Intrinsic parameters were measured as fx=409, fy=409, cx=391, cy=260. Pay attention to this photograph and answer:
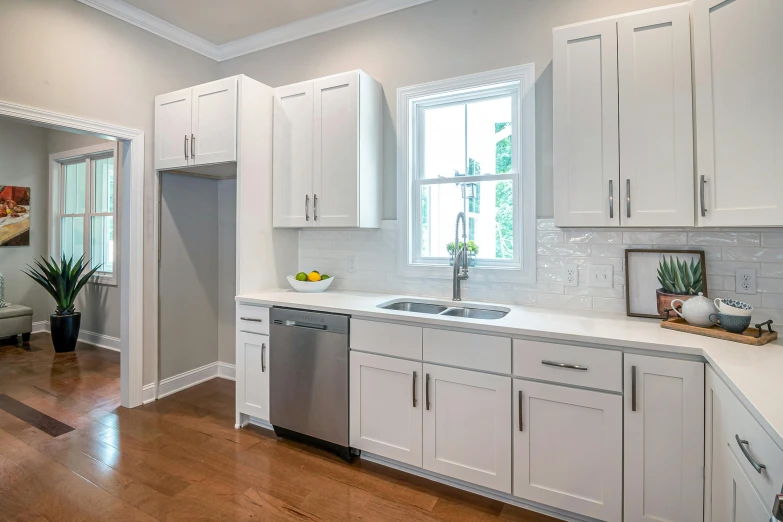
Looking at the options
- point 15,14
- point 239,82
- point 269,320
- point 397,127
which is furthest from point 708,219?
point 15,14

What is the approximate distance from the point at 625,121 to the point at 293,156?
213 cm

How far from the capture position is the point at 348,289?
3.19 m

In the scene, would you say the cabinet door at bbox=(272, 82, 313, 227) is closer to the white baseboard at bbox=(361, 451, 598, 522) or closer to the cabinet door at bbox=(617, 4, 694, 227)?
the white baseboard at bbox=(361, 451, 598, 522)

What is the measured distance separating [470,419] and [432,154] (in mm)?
1822

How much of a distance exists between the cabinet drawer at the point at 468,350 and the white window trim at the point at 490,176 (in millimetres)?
719

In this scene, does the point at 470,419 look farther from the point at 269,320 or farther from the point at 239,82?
the point at 239,82

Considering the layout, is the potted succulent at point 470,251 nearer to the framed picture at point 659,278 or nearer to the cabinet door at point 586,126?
the cabinet door at point 586,126

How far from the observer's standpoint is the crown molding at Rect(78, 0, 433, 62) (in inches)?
116

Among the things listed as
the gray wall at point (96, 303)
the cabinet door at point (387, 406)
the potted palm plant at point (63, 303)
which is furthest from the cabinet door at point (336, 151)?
the potted palm plant at point (63, 303)

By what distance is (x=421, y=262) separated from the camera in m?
2.96

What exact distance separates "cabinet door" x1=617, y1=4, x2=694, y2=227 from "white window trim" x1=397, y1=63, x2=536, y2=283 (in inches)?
23.2

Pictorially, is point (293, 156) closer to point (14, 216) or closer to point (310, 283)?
point (310, 283)

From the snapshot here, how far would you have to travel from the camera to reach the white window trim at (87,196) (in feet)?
15.6

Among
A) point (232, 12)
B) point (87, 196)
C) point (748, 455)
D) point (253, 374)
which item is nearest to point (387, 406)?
point (253, 374)
